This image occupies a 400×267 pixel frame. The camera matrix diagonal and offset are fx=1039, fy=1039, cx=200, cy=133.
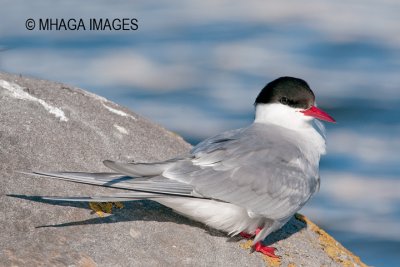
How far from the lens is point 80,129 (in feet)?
20.5

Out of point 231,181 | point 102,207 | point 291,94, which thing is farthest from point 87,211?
point 291,94

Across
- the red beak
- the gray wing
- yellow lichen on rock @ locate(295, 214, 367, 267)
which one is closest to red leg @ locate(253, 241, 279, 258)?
the gray wing

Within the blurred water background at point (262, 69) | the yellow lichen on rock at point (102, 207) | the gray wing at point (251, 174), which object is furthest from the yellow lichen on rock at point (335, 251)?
the blurred water background at point (262, 69)

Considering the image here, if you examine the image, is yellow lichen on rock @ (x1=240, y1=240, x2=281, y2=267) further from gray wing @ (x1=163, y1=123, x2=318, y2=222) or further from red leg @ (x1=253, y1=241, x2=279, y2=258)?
gray wing @ (x1=163, y1=123, x2=318, y2=222)

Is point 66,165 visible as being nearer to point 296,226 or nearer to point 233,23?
point 296,226

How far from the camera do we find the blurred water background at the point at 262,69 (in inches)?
429

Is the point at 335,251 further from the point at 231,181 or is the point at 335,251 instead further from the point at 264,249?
the point at 231,181

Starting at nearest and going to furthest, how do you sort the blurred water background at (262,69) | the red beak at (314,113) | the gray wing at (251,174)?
1. the gray wing at (251,174)
2. the red beak at (314,113)
3. the blurred water background at (262,69)

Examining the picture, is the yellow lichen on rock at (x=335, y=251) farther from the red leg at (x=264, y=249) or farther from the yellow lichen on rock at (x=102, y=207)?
the yellow lichen on rock at (x=102, y=207)

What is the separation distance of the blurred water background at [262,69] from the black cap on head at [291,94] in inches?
139

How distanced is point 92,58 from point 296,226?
24.9 ft

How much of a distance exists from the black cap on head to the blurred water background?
3.52 metres

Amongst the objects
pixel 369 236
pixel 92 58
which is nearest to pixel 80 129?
pixel 369 236

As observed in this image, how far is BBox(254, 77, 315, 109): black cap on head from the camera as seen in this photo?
6824 millimetres
